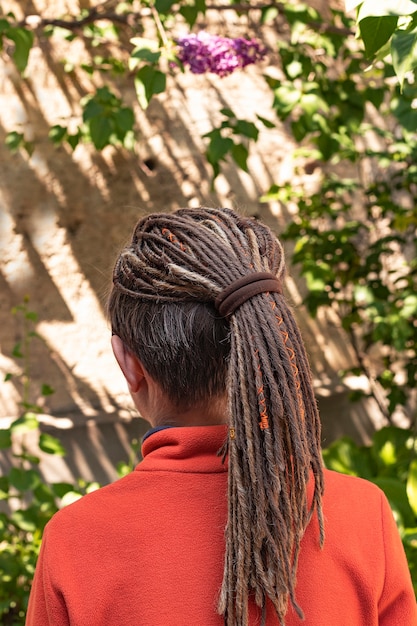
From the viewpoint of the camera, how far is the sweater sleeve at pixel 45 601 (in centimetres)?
94

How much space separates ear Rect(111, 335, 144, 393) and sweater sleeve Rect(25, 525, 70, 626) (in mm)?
252

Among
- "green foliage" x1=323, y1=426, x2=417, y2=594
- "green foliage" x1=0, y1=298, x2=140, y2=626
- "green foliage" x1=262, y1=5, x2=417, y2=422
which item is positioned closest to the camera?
"green foliage" x1=0, y1=298, x2=140, y2=626

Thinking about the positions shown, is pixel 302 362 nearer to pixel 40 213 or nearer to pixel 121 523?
pixel 121 523

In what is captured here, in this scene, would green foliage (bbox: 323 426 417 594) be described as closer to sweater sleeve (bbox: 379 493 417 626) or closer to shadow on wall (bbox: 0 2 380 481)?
shadow on wall (bbox: 0 2 380 481)

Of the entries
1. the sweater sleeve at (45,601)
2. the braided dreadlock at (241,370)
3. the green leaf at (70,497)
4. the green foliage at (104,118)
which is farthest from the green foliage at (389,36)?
the green leaf at (70,497)

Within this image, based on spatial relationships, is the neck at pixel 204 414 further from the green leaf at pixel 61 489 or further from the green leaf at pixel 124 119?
the green leaf at pixel 124 119

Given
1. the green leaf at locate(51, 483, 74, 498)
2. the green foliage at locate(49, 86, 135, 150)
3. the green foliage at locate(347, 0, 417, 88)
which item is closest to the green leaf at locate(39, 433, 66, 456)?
the green leaf at locate(51, 483, 74, 498)

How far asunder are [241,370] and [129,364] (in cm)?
21

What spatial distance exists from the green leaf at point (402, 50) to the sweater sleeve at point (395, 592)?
2.26ft

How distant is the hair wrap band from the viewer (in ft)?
3.20

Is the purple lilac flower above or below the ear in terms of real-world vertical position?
above

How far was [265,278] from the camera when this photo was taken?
1.00m

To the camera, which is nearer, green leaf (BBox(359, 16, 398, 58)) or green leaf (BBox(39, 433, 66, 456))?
green leaf (BBox(359, 16, 398, 58))

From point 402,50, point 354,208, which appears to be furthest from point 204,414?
point 354,208
